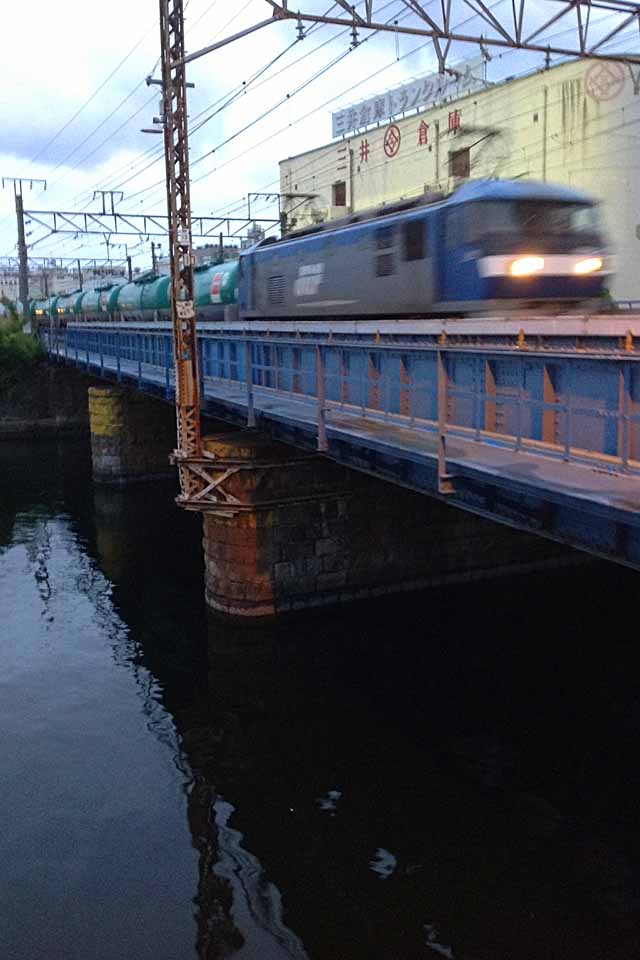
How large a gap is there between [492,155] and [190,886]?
29.9 m

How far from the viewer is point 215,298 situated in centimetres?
2723

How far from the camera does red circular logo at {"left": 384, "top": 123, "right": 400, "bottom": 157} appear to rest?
37156mm

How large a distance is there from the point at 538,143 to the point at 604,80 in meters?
3.03

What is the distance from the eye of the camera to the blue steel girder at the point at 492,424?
23.5 feet

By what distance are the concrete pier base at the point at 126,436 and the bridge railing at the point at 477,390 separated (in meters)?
14.3

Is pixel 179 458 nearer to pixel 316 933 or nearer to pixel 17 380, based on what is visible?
pixel 316 933

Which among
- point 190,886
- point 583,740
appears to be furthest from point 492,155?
point 190,886

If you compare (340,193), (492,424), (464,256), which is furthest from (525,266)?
(340,193)

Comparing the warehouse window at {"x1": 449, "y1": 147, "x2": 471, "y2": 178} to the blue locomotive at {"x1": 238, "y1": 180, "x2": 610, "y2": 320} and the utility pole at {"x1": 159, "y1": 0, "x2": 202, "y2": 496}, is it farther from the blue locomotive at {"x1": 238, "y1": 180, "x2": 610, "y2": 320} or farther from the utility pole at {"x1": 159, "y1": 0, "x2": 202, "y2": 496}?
the utility pole at {"x1": 159, "y1": 0, "x2": 202, "y2": 496}

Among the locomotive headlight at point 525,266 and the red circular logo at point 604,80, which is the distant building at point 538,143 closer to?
the red circular logo at point 604,80

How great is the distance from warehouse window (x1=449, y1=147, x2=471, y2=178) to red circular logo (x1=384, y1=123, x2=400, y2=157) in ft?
12.6

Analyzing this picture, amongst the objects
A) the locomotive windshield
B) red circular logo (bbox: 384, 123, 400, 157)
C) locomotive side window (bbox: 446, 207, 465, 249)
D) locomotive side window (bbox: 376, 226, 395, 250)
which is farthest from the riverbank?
the locomotive windshield

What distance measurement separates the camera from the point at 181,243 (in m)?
14.8

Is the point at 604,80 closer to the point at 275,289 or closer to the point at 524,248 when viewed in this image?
the point at 275,289
